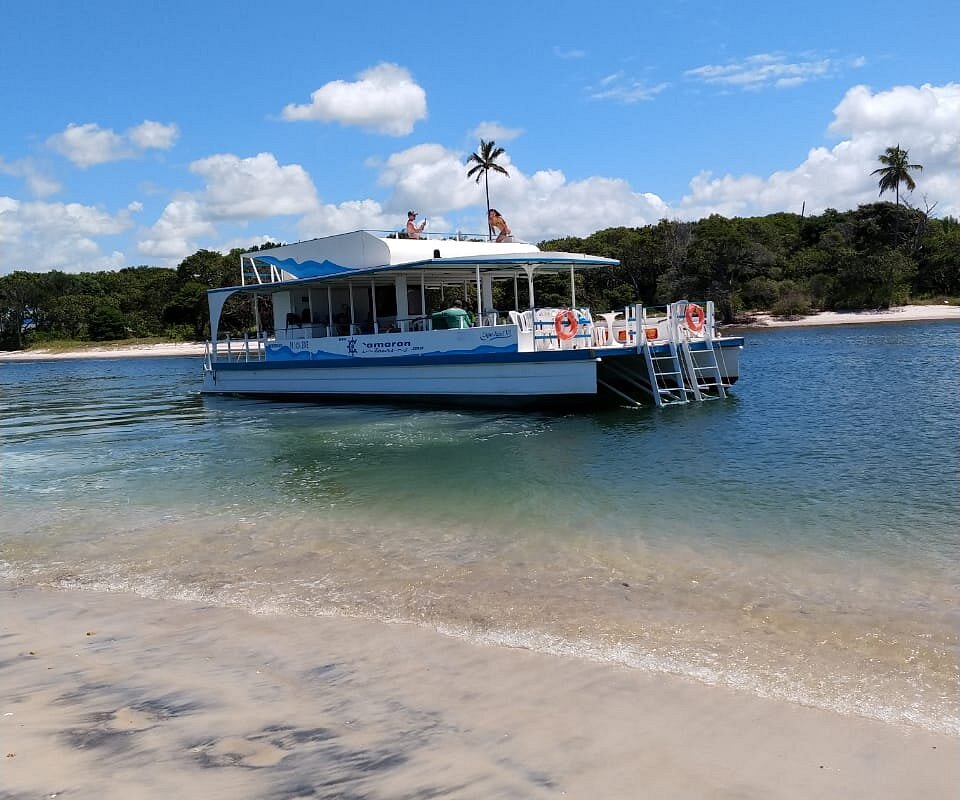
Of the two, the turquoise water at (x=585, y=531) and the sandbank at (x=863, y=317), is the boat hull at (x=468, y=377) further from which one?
the sandbank at (x=863, y=317)

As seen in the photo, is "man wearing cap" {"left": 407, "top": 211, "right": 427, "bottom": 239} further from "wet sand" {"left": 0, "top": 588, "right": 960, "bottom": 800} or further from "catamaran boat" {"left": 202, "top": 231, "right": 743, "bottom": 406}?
"wet sand" {"left": 0, "top": 588, "right": 960, "bottom": 800}

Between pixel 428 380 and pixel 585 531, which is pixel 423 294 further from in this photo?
pixel 585 531

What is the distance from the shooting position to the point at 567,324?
18.9m

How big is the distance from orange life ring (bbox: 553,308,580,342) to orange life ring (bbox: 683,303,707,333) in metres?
3.10

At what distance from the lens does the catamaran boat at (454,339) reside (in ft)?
62.7

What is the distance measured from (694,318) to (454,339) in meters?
6.19

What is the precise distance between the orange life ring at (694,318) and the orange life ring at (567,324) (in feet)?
10.2

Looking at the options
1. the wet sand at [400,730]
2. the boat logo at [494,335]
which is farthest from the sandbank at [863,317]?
the wet sand at [400,730]

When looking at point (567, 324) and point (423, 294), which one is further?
point (423, 294)

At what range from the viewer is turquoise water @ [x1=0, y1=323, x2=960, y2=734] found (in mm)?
5859

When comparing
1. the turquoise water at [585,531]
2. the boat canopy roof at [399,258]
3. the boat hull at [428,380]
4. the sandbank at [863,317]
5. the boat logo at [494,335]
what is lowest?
the turquoise water at [585,531]

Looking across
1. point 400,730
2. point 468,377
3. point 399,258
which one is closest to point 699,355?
point 468,377

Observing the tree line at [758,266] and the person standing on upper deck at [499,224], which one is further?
the tree line at [758,266]

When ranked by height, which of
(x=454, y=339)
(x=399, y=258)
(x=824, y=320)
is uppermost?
(x=399, y=258)
